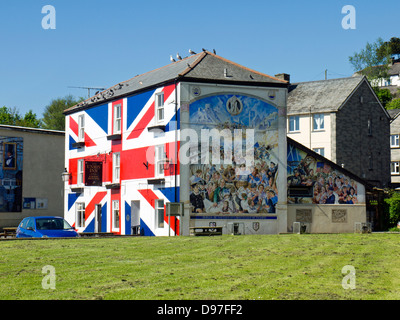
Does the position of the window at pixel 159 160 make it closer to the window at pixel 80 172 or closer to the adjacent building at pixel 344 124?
the window at pixel 80 172

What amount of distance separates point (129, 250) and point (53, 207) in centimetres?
4237

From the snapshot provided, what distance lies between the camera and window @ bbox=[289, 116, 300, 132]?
→ 6488cm

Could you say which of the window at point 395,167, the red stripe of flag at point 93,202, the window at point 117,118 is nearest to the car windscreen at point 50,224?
the window at point 117,118

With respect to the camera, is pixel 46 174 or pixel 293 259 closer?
pixel 293 259

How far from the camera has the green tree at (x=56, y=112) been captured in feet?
340

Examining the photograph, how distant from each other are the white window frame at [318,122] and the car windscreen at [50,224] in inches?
1477

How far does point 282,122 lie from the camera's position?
144 ft

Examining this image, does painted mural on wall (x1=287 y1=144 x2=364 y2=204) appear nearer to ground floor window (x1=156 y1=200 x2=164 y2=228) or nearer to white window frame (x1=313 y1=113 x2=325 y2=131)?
ground floor window (x1=156 y1=200 x2=164 y2=228)

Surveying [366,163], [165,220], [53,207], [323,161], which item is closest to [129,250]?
[165,220]

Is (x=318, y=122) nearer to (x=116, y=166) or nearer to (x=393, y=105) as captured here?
(x=116, y=166)

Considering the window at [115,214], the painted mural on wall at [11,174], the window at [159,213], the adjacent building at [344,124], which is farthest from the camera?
the adjacent building at [344,124]

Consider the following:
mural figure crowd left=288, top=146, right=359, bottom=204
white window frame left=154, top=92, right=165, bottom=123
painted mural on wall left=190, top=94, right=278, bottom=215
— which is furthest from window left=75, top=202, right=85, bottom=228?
mural figure crowd left=288, top=146, right=359, bottom=204
